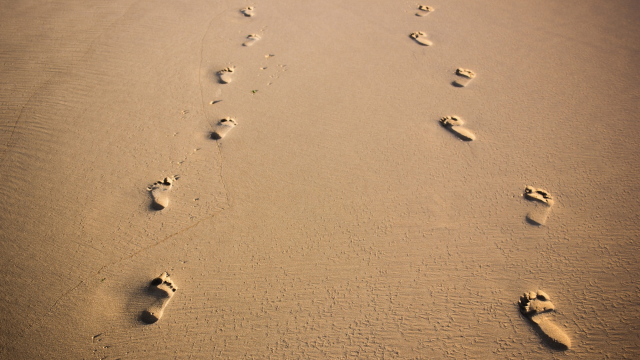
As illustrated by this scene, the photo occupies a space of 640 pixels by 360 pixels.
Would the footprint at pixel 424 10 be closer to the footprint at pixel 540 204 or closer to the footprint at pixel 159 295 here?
the footprint at pixel 540 204

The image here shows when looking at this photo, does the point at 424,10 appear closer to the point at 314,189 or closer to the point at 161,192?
the point at 314,189

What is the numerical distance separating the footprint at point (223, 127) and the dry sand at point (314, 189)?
0.05m

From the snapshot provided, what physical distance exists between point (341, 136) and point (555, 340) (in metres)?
1.69

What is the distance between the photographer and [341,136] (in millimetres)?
2471

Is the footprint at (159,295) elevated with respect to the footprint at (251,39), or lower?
lower

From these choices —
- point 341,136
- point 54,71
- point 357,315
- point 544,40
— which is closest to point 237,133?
point 341,136

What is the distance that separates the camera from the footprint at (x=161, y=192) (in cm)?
206

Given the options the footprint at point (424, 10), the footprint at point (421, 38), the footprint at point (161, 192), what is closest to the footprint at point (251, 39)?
the footprint at point (421, 38)

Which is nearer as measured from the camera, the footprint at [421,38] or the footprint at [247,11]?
the footprint at [421,38]

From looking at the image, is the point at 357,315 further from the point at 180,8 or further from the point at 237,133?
the point at 180,8

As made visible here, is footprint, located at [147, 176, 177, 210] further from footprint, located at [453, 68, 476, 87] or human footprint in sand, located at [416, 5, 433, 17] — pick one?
human footprint in sand, located at [416, 5, 433, 17]

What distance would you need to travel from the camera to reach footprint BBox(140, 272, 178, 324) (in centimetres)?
165

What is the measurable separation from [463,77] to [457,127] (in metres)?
0.71

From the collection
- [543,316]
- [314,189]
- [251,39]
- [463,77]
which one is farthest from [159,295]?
[463,77]
